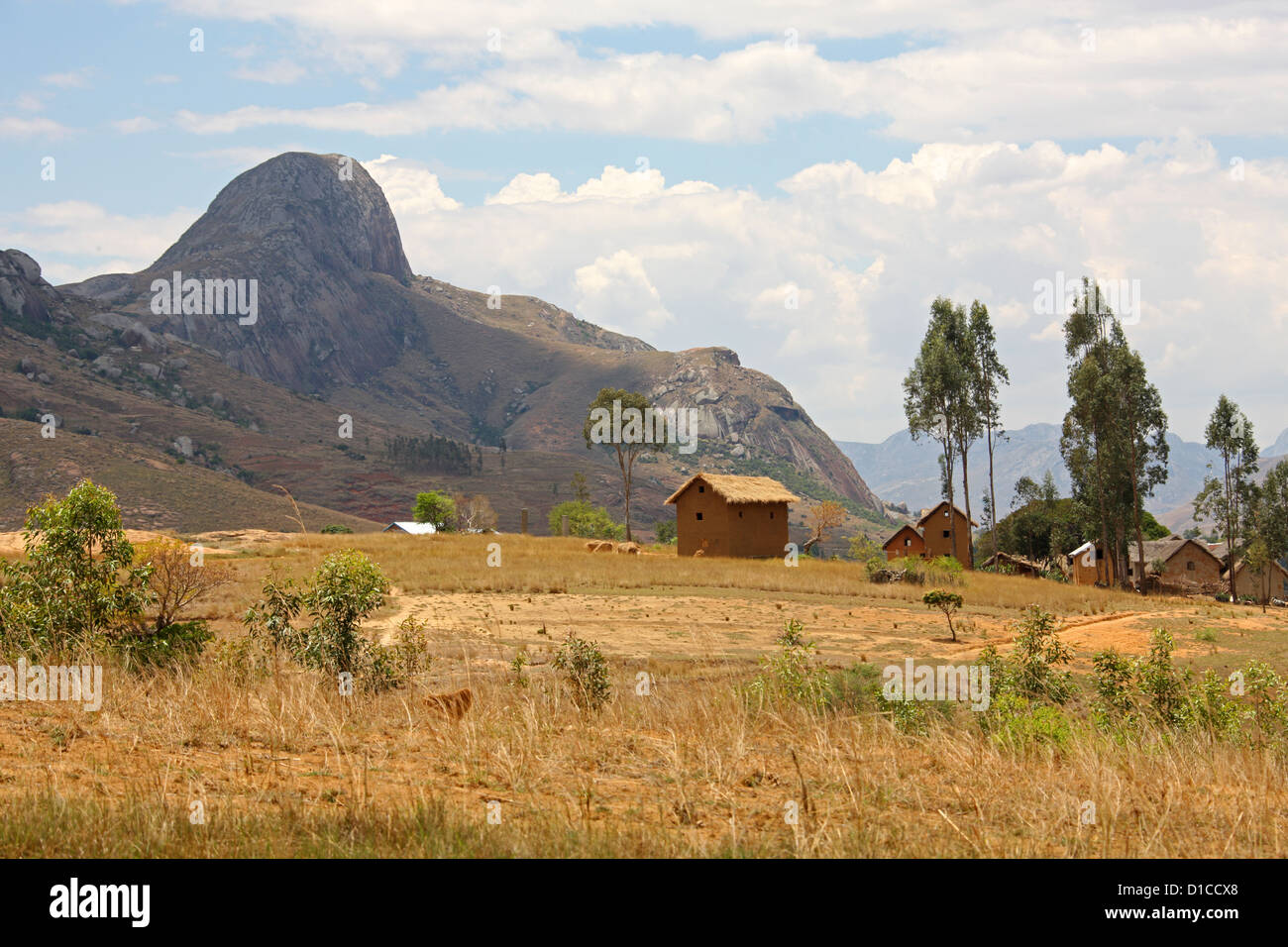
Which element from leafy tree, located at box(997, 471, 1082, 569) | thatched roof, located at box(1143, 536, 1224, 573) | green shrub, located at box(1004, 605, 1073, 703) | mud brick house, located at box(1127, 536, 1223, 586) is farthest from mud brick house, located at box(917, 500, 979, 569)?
green shrub, located at box(1004, 605, 1073, 703)

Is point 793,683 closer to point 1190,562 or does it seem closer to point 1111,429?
point 1111,429

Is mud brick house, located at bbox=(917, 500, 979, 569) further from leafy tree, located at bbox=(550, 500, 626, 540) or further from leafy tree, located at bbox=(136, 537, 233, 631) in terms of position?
leafy tree, located at bbox=(136, 537, 233, 631)

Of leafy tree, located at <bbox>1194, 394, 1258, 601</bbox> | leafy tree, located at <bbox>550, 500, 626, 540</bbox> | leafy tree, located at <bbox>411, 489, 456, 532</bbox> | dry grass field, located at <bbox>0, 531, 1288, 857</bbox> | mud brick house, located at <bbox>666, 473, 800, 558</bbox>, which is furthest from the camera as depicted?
leafy tree, located at <bbox>550, 500, 626, 540</bbox>

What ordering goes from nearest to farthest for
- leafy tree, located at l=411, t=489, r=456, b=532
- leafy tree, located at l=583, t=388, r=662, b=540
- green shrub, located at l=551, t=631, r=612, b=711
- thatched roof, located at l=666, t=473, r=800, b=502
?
green shrub, located at l=551, t=631, r=612, b=711, thatched roof, located at l=666, t=473, r=800, b=502, leafy tree, located at l=583, t=388, r=662, b=540, leafy tree, located at l=411, t=489, r=456, b=532

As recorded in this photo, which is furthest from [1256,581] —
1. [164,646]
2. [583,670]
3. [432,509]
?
[164,646]

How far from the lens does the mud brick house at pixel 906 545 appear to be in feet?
209

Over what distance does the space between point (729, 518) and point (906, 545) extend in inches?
918

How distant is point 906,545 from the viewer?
6556 cm

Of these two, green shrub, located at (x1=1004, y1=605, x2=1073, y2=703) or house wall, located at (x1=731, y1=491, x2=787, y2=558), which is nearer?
green shrub, located at (x1=1004, y1=605, x2=1073, y2=703)

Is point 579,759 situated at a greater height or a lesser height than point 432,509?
lesser

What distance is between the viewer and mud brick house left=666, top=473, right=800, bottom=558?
154 feet

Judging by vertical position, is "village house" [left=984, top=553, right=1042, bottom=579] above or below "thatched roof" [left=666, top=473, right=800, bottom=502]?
below

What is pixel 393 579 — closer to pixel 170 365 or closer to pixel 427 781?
pixel 427 781

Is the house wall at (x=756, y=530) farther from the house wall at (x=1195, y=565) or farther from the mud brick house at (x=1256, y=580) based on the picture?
the mud brick house at (x=1256, y=580)
